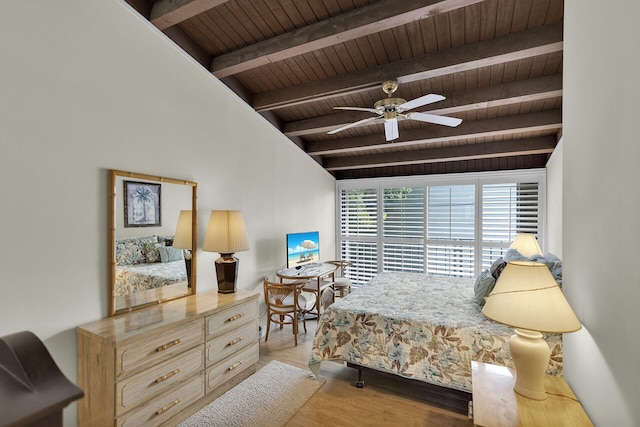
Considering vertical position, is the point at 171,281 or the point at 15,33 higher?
the point at 15,33

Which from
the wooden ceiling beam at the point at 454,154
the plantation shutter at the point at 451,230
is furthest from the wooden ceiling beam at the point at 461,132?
the plantation shutter at the point at 451,230

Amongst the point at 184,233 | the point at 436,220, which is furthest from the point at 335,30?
the point at 436,220

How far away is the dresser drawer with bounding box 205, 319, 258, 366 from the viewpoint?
241cm

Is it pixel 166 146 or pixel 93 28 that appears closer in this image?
pixel 93 28

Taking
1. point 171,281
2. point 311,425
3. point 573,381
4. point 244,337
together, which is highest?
point 171,281

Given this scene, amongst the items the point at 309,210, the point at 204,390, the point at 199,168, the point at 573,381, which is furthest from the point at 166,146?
the point at 573,381

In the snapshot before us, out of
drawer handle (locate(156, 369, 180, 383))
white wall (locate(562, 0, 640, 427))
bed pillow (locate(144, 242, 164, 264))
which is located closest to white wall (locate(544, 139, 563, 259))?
white wall (locate(562, 0, 640, 427))

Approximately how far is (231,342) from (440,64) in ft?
9.91

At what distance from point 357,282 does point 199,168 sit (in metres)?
3.83

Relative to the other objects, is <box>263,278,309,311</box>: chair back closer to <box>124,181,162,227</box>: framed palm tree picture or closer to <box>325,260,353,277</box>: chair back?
<box>124,181,162,227</box>: framed palm tree picture

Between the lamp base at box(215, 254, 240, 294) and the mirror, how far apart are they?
0.23 m

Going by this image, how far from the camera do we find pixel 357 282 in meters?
5.75

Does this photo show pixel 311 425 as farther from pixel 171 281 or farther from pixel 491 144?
pixel 491 144

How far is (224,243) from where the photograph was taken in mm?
2826
